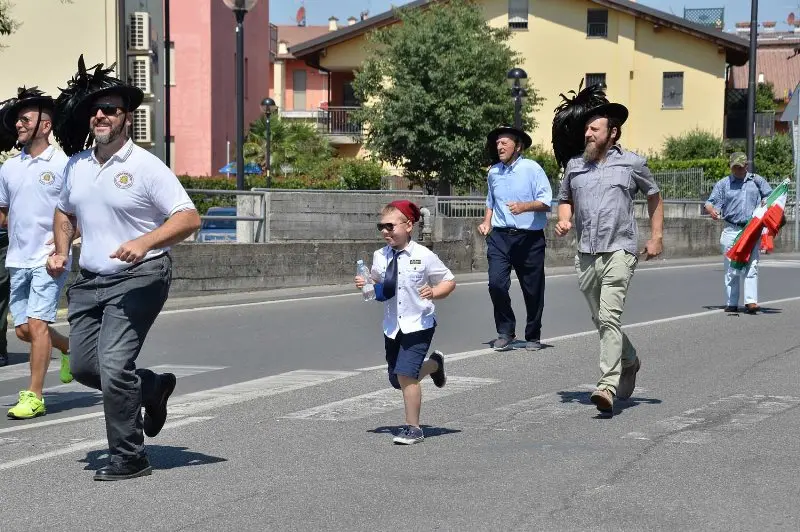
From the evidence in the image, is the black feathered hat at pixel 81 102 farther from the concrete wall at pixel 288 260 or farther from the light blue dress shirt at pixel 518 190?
the concrete wall at pixel 288 260

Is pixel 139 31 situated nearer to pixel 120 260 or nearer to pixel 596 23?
pixel 596 23

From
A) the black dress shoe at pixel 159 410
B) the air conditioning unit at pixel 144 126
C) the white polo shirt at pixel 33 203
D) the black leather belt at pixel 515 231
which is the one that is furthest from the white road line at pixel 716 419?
the air conditioning unit at pixel 144 126

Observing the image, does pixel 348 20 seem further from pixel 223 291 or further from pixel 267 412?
pixel 267 412

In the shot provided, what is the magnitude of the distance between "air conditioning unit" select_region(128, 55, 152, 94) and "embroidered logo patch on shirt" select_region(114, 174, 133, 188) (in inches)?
1430

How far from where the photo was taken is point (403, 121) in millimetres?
A: 42938

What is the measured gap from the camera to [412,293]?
25.0ft

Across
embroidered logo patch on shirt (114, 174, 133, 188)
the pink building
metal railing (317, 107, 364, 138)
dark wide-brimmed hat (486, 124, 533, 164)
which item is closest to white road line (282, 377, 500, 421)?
embroidered logo patch on shirt (114, 174, 133, 188)

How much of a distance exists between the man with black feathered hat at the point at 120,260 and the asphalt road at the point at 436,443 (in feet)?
1.13

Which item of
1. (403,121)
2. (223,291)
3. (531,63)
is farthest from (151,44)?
(223,291)

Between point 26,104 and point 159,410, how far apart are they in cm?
284

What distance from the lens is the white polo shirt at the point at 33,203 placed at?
29.4 feet

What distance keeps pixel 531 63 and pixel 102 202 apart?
50.5 meters

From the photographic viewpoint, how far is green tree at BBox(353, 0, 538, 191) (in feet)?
137

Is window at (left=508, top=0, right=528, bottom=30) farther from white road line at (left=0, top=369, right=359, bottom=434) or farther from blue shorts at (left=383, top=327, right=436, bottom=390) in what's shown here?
blue shorts at (left=383, top=327, right=436, bottom=390)
